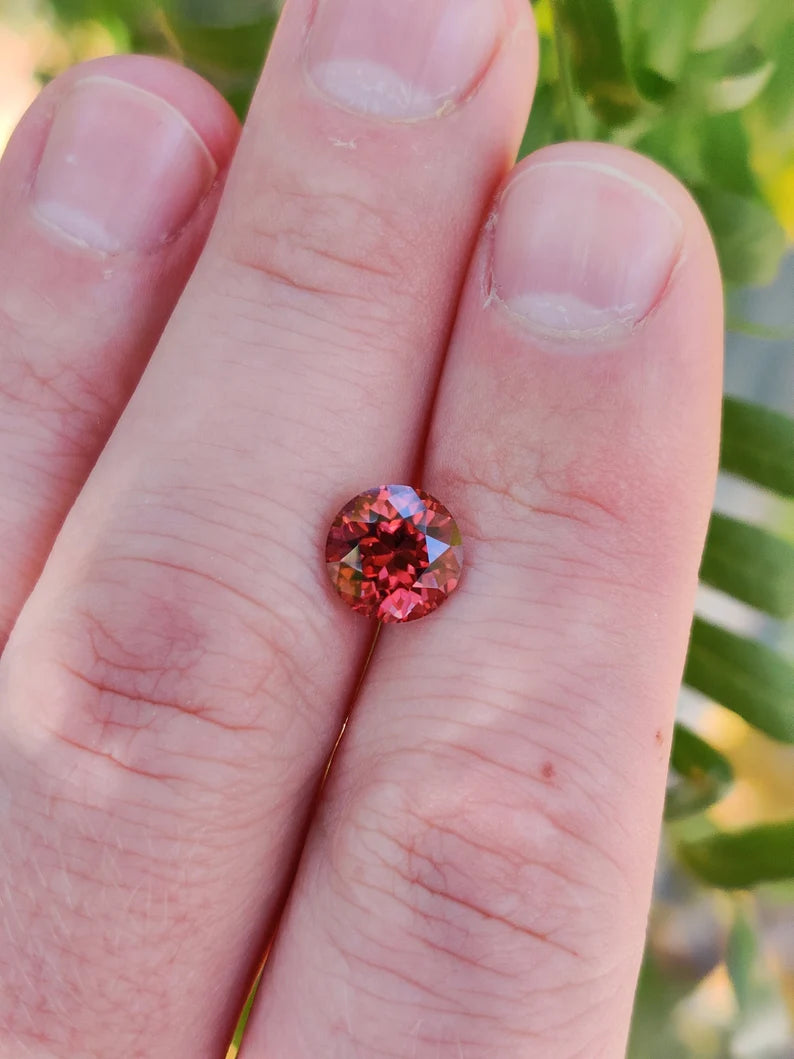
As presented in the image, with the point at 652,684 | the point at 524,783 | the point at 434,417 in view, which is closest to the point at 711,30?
the point at 434,417

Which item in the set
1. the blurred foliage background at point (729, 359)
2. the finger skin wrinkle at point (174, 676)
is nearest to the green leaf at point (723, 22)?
the blurred foliage background at point (729, 359)

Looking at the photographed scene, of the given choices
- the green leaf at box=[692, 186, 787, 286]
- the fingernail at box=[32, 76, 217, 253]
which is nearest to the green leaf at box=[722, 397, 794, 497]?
the green leaf at box=[692, 186, 787, 286]

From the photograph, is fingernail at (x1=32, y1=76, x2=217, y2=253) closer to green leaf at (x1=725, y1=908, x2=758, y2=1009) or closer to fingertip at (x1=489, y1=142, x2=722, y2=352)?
fingertip at (x1=489, y1=142, x2=722, y2=352)

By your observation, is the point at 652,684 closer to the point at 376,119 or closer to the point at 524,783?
the point at 524,783

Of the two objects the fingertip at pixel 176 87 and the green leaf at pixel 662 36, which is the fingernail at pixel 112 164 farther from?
the green leaf at pixel 662 36

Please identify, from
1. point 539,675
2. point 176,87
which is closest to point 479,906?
point 539,675
